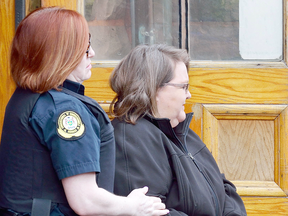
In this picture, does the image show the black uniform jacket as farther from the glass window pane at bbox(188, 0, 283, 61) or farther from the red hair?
the glass window pane at bbox(188, 0, 283, 61)

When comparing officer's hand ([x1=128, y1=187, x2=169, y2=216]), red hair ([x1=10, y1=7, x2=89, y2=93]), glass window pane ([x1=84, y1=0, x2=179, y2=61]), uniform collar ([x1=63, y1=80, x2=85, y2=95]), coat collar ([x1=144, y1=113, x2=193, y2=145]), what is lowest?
officer's hand ([x1=128, y1=187, x2=169, y2=216])

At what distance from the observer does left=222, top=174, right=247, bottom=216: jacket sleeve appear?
6.32 feet

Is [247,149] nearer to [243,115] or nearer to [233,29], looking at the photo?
[243,115]

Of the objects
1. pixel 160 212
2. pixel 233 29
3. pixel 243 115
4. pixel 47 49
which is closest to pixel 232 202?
pixel 243 115

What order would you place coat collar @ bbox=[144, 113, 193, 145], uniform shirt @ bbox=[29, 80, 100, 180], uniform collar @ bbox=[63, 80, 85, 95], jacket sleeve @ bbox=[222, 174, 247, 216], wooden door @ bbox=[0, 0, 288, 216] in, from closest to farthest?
1. uniform shirt @ bbox=[29, 80, 100, 180]
2. uniform collar @ bbox=[63, 80, 85, 95]
3. coat collar @ bbox=[144, 113, 193, 145]
4. jacket sleeve @ bbox=[222, 174, 247, 216]
5. wooden door @ bbox=[0, 0, 288, 216]

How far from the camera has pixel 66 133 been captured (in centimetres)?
120

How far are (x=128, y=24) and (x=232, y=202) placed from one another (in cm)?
121

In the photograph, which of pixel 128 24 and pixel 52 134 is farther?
pixel 128 24

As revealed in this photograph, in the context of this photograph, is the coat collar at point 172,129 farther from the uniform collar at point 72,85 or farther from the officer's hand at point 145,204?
A: the uniform collar at point 72,85

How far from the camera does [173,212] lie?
5.26ft

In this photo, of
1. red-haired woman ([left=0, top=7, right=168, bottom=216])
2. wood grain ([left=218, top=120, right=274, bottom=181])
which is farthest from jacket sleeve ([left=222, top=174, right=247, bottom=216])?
red-haired woman ([left=0, top=7, right=168, bottom=216])

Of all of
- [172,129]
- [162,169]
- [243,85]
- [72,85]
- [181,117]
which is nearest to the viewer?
[72,85]

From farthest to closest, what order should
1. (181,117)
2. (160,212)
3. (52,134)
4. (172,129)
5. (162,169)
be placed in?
(181,117) < (172,129) < (162,169) < (160,212) < (52,134)

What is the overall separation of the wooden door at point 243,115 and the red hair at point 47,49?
0.91 m
